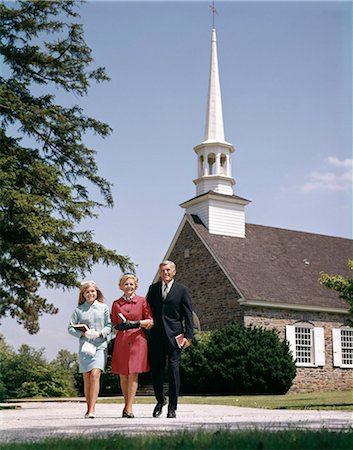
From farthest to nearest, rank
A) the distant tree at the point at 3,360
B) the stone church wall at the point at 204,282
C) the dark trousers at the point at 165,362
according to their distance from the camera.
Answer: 1. the stone church wall at the point at 204,282
2. the distant tree at the point at 3,360
3. the dark trousers at the point at 165,362

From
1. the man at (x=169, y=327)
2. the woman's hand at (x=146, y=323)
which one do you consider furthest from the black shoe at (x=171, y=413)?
the woman's hand at (x=146, y=323)

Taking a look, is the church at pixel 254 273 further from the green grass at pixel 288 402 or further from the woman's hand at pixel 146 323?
the woman's hand at pixel 146 323

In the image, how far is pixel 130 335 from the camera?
8.45m

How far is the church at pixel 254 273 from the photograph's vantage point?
85.0ft

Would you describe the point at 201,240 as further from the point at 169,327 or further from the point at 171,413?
the point at 171,413

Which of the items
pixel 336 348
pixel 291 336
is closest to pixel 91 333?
pixel 291 336

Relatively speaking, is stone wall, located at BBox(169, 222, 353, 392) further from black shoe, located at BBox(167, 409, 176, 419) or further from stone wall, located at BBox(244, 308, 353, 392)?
black shoe, located at BBox(167, 409, 176, 419)

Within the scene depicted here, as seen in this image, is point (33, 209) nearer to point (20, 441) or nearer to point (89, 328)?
point (89, 328)

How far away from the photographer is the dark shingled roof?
86.3 feet

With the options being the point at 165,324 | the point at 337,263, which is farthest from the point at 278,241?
the point at 165,324

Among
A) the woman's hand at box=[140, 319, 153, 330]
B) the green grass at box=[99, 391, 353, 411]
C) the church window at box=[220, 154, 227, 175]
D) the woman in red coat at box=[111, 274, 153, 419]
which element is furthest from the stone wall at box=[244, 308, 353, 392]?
the woman's hand at box=[140, 319, 153, 330]

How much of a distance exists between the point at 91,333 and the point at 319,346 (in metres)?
19.8

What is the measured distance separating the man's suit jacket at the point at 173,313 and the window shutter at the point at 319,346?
1897cm

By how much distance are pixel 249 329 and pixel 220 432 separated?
61.9 ft
